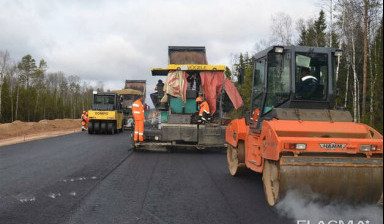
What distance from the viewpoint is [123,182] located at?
6.75m

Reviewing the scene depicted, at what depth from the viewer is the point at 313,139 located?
463 centimetres

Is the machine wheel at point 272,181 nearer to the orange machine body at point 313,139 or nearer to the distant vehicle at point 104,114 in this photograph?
the orange machine body at point 313,139

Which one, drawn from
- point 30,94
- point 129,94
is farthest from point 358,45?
point 30,94

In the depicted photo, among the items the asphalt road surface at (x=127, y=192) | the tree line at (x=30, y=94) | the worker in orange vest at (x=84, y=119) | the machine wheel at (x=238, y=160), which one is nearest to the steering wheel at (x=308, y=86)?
the asphalt road surface at (x=127, y=192)

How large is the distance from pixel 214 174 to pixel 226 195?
80.6 inches

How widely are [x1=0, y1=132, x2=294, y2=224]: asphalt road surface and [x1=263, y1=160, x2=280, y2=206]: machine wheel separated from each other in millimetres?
170

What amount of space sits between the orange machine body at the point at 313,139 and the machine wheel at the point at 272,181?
0.49ft

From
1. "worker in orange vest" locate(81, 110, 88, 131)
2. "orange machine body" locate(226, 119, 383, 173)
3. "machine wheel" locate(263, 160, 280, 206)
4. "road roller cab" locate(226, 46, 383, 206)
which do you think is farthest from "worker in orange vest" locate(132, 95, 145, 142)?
"worker in orange vest" locate(81, 110, 88, 131)

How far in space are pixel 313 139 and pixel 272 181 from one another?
33.4 inches

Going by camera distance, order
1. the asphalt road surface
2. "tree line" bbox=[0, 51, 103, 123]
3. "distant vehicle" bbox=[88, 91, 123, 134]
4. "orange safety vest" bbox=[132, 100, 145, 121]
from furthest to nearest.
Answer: "tree line" bbox=[0, 51, 103, 123] < "distant vehicle" bbox=[88, 91, 123, 134] < "orange safety vest" bbox=[132, 100, 145, 121] < the asphalt road surface

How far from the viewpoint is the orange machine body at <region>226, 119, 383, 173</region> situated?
15.0 ft

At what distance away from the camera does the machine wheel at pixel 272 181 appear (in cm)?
477

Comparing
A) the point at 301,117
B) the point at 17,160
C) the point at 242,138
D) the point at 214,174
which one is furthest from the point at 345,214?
the point at 17,160

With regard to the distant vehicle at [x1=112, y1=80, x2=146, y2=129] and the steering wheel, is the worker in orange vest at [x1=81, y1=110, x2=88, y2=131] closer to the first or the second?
the distant vehicle at [x1=112, y1=80, x2=146, y2=129]
